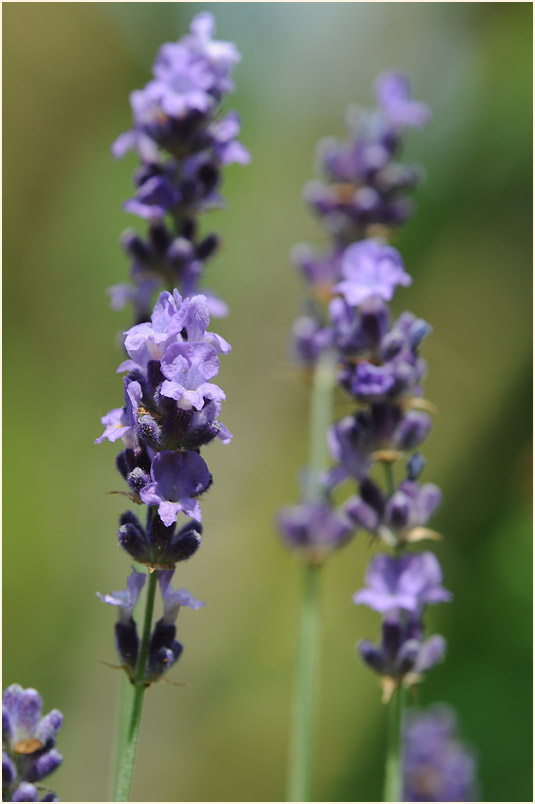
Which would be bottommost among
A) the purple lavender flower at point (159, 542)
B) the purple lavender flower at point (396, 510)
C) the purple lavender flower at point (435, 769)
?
the purple lavender flower at point (435, 769)

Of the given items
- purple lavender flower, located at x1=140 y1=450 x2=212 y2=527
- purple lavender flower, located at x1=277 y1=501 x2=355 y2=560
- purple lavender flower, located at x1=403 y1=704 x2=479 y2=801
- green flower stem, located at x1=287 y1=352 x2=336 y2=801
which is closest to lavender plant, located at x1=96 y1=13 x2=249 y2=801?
purple lavender flower, located at x1=140 y1=450 x2=212 y2=527

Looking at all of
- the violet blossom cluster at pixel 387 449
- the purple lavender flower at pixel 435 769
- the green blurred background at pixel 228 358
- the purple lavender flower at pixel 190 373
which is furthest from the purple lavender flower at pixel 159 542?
the green blurred background at pixel 228 358

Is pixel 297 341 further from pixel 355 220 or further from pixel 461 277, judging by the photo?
pixel 461 277

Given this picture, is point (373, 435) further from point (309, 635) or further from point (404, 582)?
point (309, 635)

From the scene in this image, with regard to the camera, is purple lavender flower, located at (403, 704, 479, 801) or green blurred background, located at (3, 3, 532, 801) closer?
purple lavender flower, located at (403, 704, 479, 801)

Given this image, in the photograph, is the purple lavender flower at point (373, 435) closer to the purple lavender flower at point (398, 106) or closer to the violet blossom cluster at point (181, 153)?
the violet blossom cluster at point (181, 153)

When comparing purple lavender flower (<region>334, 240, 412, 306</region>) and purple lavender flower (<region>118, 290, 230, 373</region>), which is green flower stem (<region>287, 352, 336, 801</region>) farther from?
purple lavender flower (<region>118, 290, 230, 373</region>)

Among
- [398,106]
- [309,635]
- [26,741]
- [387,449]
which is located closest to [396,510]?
[387,449]

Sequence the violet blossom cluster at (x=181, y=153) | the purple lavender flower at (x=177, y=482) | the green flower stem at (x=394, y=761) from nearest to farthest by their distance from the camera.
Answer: the purple lavender flower at (x=177, y=482) < the green flower stem at (x=394, y=761) < the violet blossom cluster at (x=181, y=153)
